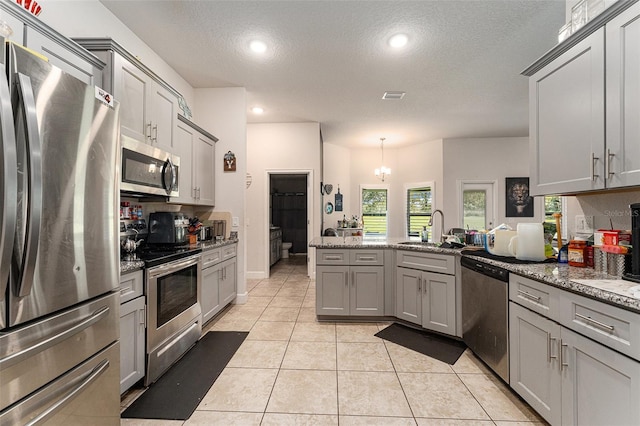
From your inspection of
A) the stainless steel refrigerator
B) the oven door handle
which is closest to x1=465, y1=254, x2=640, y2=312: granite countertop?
the stainless steel refrigerator

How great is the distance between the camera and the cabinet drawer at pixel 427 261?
102 inches

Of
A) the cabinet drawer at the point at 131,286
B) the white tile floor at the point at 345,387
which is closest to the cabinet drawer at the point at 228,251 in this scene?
the white tile floor at the point at 345,387

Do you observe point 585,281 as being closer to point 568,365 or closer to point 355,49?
point 568,365

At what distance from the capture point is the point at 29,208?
0.96 m

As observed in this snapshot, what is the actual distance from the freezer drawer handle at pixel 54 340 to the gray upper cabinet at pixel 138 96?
1330 mm

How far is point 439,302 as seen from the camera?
8.66 feet

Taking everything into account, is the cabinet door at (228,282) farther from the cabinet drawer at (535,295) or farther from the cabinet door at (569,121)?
the cabinet door at (569,121)

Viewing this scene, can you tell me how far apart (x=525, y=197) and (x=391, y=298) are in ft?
17.4

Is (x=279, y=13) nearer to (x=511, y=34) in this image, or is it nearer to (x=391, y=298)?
(x=511, y=34)

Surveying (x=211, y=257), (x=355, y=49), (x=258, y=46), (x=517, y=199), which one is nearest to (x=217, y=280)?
(x=211, y=257)

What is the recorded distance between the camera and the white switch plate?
75.1 inches

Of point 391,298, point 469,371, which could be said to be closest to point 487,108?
point 391,298

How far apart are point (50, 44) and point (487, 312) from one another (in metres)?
3.29

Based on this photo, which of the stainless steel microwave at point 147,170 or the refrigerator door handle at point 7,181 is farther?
the stainless steel microwave at point 147,170
